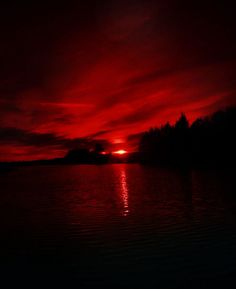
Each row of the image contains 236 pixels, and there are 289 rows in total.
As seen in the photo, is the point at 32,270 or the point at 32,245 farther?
the point at 32,245

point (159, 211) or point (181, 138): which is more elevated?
point (181, 138)

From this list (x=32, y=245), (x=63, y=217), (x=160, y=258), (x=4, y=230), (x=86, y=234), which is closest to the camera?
(x=160, y=258)

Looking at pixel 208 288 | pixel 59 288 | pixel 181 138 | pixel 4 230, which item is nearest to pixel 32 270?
pixel 59 288

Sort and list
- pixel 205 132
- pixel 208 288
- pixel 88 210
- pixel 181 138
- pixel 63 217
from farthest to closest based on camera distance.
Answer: pixel 181 138
pixel 205 132
pixel 88 210
pixel 63 217
pixel 208 288

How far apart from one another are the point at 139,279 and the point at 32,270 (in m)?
6.24

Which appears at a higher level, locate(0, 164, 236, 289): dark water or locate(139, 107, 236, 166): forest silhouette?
locate(139, 107, 236, 166): forest silhouette

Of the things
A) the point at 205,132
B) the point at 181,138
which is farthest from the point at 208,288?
the point at 181,138

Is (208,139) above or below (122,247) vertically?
above

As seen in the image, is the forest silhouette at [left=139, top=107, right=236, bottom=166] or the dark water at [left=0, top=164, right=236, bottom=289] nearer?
the dark water at [left=0, top=164, right=236, bottom=289]

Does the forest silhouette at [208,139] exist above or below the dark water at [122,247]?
above

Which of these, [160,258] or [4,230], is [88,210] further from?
[160,258]

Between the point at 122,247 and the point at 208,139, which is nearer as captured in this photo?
the point at 122,247

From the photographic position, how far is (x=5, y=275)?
62.1 ft

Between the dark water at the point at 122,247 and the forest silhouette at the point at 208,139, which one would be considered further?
the forest silhouette at the point at 208,139
